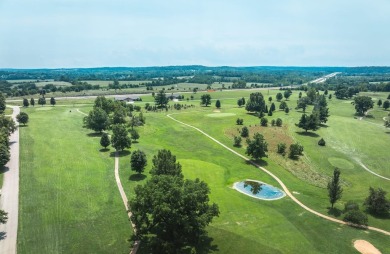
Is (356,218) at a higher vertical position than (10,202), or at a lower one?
higher

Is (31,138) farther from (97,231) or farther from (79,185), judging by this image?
(97,231)

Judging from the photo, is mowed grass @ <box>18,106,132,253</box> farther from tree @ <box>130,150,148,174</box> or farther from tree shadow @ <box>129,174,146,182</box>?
tree @ <box>130,150,148,174</box>

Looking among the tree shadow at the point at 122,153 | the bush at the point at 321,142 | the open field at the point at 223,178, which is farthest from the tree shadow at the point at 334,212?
the tree shadow at the point at 122,153

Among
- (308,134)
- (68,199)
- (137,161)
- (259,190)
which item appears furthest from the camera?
(308,134)

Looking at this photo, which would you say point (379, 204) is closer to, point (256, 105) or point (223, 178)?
point (223, 178)

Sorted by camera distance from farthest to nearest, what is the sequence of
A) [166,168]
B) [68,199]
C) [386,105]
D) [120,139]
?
[386,105] → [120,139] → [68,199] → [166,168]

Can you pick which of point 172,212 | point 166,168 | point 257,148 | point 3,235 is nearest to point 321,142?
point 257,148

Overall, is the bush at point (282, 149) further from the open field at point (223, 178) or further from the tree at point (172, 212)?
the tree at point (172, 212)
